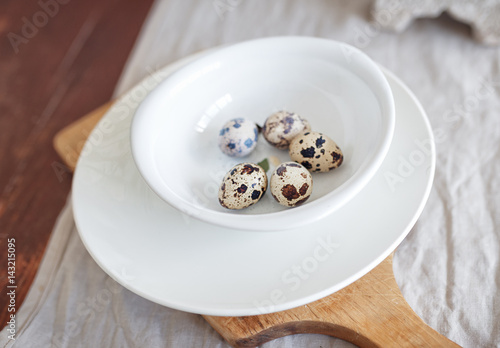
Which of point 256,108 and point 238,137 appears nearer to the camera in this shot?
point 238,137

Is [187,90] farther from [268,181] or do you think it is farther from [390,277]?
[390,277]

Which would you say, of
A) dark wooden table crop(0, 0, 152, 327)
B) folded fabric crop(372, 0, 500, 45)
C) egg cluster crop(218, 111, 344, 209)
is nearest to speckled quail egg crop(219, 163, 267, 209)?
egg cluster crop(218, 111, 344, 209)

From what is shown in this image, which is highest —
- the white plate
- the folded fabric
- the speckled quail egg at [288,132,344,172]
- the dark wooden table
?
the folded fabric

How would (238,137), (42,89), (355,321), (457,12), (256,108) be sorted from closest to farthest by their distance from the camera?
(355,321) < (238,137) < (256,108) < (457,12) < (42,89)

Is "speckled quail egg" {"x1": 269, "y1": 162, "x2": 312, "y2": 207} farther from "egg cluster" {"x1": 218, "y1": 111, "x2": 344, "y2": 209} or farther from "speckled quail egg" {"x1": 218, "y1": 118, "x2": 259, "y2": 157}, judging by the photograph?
"speckled quail egg" {"x1": 218, "y1": 118, "x2": 259, "y2": 157}

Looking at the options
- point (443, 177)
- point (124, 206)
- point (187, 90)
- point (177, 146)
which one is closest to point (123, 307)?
point (124, 206)

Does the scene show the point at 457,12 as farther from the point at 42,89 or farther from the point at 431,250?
the point at 42,89

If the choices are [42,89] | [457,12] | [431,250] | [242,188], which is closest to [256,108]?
[242,188]
